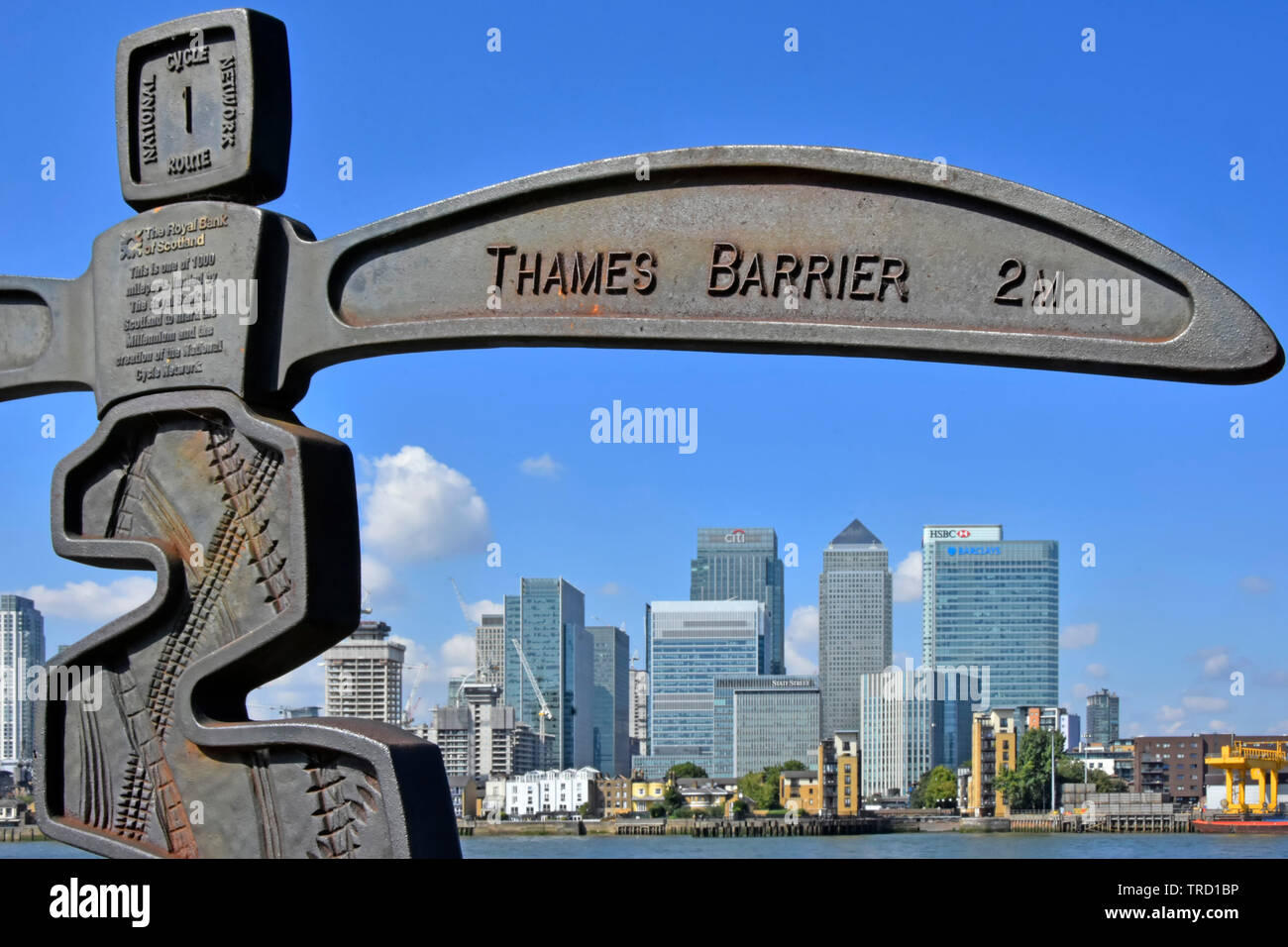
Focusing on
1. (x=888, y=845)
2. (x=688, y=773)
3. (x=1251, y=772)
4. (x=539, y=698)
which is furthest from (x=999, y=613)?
(x=888, y=845)

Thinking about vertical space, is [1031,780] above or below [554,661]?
below

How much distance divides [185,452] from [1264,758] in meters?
80.0

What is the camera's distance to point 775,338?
717cm

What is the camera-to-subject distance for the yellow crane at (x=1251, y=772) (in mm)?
77312

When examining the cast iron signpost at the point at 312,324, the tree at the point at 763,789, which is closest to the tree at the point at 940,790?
the tree at the point at 763,789

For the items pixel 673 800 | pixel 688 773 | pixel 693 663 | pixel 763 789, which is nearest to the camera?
pixel 673 800

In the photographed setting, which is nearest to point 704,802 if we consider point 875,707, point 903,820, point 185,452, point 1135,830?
point 903,820

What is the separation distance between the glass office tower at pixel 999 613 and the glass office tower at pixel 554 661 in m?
42.4

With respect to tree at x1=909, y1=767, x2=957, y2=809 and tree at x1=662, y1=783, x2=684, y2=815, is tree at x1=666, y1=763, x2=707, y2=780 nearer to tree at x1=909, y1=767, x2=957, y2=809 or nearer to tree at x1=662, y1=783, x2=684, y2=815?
tree at x1=662, y1=783, x2=684, y2=815

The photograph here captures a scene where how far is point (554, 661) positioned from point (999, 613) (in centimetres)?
5427

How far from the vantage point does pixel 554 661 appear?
6713 inches

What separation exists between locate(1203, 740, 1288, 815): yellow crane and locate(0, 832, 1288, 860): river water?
3733 mm

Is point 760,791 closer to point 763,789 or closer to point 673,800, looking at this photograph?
point 763,789
